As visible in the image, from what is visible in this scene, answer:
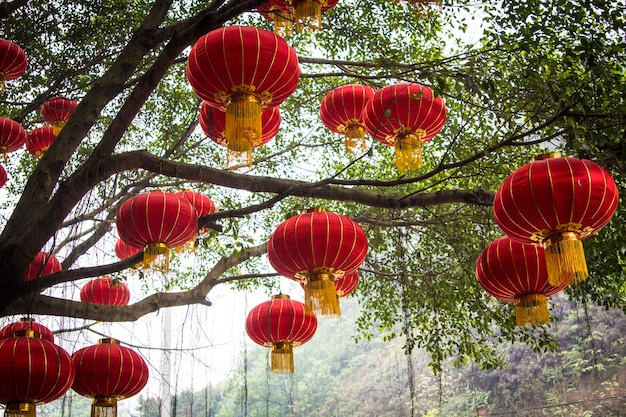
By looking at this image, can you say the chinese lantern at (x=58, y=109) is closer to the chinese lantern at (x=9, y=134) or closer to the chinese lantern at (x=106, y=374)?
the chinese lantern at (x=9, y=134)

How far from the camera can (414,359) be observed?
→ 928 cm

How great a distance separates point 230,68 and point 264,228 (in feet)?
9.20

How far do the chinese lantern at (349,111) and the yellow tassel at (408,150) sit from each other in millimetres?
457

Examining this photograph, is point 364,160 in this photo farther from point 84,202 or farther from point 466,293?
point 84,202

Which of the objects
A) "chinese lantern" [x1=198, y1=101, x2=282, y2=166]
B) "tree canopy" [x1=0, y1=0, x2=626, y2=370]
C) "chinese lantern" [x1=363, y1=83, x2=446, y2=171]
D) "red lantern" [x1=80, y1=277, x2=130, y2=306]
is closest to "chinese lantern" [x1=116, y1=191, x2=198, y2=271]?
"tree canopy" [x1=0, y1=0, x2=626, y2=370]

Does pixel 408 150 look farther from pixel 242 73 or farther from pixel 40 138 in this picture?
pixel 40 138

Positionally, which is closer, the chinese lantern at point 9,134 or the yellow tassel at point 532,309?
the yellow tassel at point 532,309

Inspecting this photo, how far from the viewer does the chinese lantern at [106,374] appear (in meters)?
2.59

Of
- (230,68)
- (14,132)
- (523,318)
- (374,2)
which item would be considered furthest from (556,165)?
(14,132)

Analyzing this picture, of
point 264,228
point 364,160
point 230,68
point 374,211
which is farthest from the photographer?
point 264,228

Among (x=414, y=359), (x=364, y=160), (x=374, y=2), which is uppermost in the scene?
(x=374, y=2)

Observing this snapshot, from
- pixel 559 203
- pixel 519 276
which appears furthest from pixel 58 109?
pixel 559 203

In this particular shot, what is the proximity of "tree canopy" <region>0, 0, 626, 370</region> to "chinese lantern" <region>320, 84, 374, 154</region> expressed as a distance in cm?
10

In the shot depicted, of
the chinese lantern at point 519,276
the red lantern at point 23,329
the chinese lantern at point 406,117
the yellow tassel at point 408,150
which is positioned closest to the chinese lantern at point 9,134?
the red lantern at point 23,329
